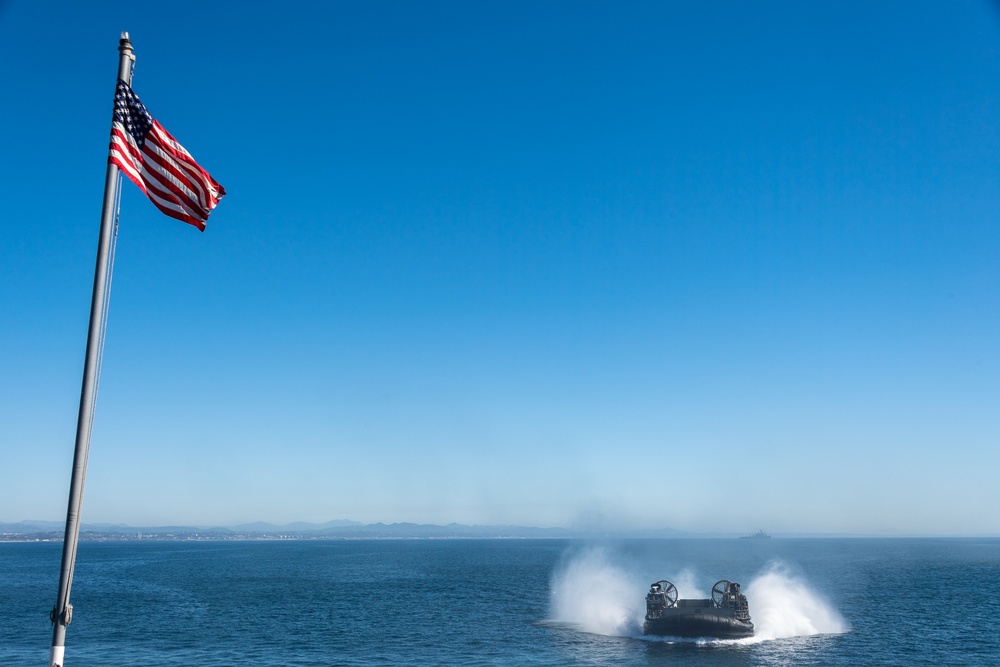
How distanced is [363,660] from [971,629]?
57119 mm

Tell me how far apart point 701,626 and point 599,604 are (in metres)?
18.3

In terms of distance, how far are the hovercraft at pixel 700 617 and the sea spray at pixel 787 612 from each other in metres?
3.13

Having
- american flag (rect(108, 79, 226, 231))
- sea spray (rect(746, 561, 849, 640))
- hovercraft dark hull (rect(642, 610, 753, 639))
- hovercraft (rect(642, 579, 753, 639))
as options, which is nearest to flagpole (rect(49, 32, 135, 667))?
american flag (rect(108, 79, 226, 231))

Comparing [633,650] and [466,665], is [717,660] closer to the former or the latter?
[633,650]

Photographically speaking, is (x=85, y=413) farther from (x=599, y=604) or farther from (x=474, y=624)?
(x=599, y=604)

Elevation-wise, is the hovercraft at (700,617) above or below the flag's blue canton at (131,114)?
below

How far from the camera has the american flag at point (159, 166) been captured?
13.8 meters

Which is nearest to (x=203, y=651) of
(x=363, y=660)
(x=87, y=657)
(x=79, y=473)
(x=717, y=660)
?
A: (x=87, y=657)

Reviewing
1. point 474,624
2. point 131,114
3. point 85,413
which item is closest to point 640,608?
point 474,624

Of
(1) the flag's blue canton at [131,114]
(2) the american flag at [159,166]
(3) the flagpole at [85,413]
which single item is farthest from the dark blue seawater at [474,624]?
(1) the flag's blue canton at [131,114]

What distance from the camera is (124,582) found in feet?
367

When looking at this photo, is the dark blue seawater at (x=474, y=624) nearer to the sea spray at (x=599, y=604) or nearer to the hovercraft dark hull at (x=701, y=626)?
the sea spray at (x=599, y=604)

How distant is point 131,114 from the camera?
45.8ft

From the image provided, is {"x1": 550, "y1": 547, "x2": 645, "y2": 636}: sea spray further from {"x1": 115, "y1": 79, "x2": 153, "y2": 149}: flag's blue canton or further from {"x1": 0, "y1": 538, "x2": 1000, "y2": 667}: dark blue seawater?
{"x1": 115, "y1": 79, "x2": 153, "y2": 149}: flag's blue canton
